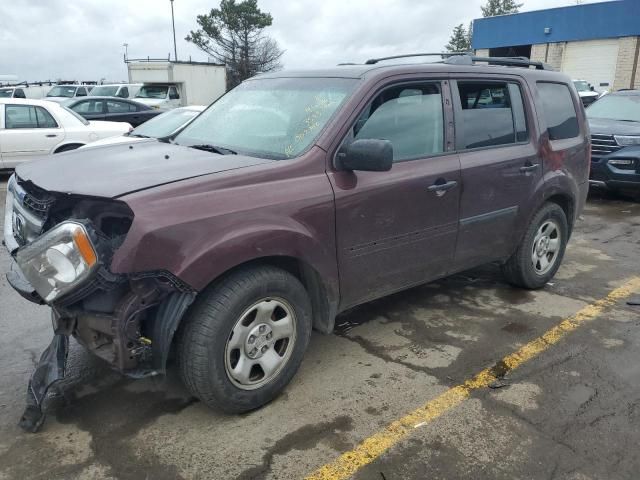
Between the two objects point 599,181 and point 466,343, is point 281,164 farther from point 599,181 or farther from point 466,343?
point 599,181

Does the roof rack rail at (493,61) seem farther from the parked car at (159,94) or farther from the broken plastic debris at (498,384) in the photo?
the parked car at (159,94)

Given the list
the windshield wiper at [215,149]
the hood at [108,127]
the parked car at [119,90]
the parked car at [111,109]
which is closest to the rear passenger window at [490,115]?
the windshield wiper at [215,149]

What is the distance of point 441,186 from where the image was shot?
3689mm

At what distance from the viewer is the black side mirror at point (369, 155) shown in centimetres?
304

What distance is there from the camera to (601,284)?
5.19m

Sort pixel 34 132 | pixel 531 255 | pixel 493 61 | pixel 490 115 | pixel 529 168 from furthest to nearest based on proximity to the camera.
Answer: pixel 34 132 < pixel 531 255 < pixel 493 61 < pixel 529 168 < pixel 490 115

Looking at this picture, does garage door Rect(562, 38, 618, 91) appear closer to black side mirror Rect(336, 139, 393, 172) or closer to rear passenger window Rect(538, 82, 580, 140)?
rear passenger window Rect(538, 82, 580, 140)

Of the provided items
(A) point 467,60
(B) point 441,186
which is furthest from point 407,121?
(A) point 467,60

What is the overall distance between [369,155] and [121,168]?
4.52 feet

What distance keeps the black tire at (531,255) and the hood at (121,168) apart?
2.57m

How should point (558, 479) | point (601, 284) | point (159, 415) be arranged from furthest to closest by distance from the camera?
point (601, 284) < point (159, 415) < point (558, 479)

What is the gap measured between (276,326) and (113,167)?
4.20ft

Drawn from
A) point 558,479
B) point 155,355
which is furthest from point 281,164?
point 558,479

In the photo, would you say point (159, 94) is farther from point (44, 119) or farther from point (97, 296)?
point (97, 296)
